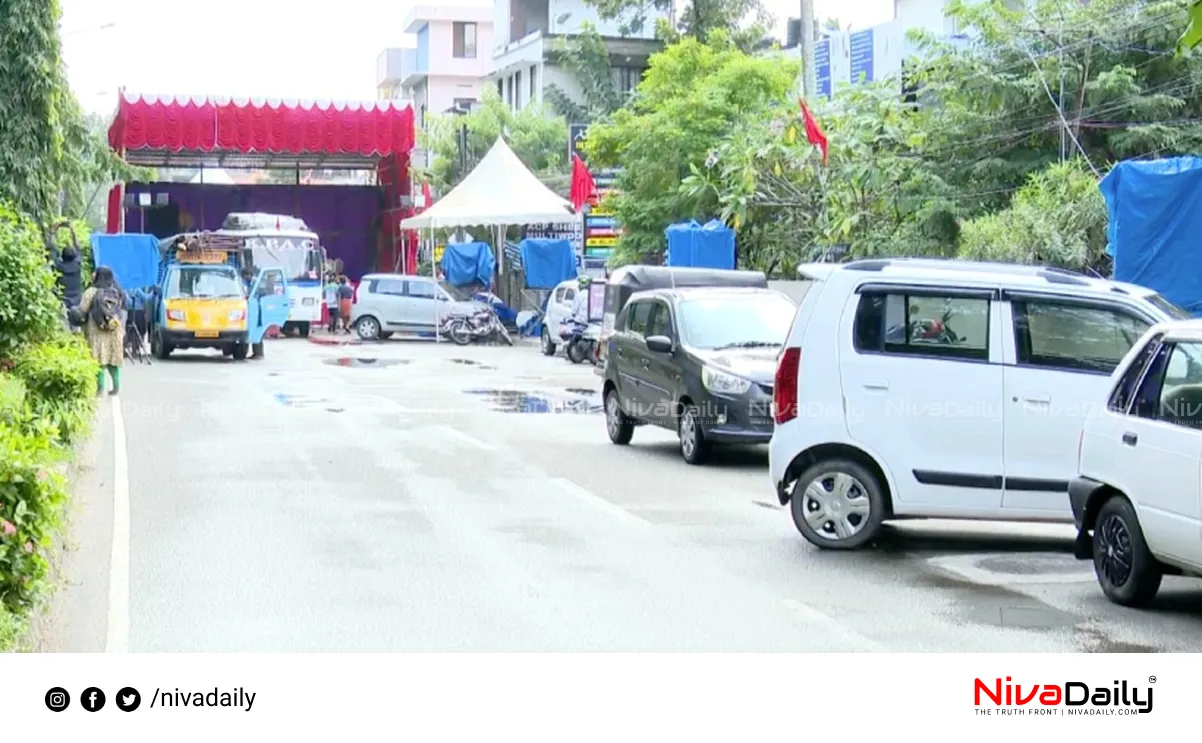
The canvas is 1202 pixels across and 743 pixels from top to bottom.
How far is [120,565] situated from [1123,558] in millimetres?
5793

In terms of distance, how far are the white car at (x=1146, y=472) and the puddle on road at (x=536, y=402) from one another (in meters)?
12.7

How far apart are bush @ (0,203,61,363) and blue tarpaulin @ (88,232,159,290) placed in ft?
68.9

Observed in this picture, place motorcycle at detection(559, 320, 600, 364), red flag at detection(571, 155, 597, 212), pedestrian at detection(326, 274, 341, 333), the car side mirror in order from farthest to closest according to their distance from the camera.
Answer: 1. pedestrian at detection(326, 274, 341, 333)
2. red flag at detection(571, 155, 597, 212)
3. motorcycle at detection(559, 320, 600, 364)
4. the car side mirror

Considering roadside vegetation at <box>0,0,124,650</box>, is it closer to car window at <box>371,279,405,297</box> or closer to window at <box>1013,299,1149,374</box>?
window at <box>1013,299,1149,374</box>

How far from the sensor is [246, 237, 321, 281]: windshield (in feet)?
138

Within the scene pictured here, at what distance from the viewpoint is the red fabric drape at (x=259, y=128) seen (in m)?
43.8

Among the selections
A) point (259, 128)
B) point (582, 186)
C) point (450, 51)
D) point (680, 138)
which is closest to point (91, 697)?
point (680, 138)

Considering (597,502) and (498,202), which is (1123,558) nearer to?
(597,502)

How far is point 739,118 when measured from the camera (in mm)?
35781

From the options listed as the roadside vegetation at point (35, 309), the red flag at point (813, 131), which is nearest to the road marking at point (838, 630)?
the roadside vegetation at point (35, 309)

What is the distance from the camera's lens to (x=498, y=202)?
41250 millimetres

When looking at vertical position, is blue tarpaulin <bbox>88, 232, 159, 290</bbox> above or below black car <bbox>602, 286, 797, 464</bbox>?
above

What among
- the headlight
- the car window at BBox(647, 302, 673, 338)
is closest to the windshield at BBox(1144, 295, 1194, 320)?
the headlight

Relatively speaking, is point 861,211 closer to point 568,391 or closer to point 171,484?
point 568,391
